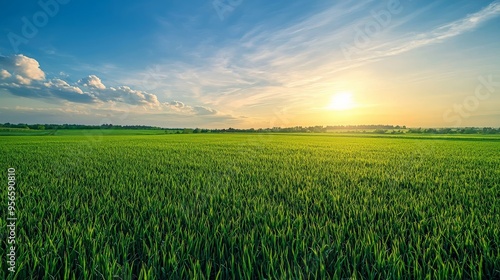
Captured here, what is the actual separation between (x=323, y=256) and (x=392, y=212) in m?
2.30

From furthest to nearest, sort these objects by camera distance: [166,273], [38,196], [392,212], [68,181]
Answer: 1. [68,181]
2. [38,196]
3. [392,212]
4. [166,273]

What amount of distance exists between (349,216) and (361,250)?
1255mm

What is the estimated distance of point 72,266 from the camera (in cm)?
258

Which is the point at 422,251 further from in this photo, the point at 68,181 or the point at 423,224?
the point at 68,181

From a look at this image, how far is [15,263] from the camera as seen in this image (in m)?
2.55

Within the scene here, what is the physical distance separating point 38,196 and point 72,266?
155 inches

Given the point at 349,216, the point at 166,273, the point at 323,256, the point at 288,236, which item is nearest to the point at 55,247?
the point at 166,273

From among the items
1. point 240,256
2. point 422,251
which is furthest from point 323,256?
point 422,251

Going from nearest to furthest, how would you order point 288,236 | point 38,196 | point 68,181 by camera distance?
1. point 288,236
2. point 38,196
3. point 68,181

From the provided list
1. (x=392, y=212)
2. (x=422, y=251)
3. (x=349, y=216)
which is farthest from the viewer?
(x=392, y=212)

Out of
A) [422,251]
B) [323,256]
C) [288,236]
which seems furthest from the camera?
[288,236]

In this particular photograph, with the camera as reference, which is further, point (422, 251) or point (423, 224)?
point (423, 224)

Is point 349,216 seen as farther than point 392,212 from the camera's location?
No

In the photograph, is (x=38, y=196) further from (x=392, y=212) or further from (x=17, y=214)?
(x=392, y=212)
